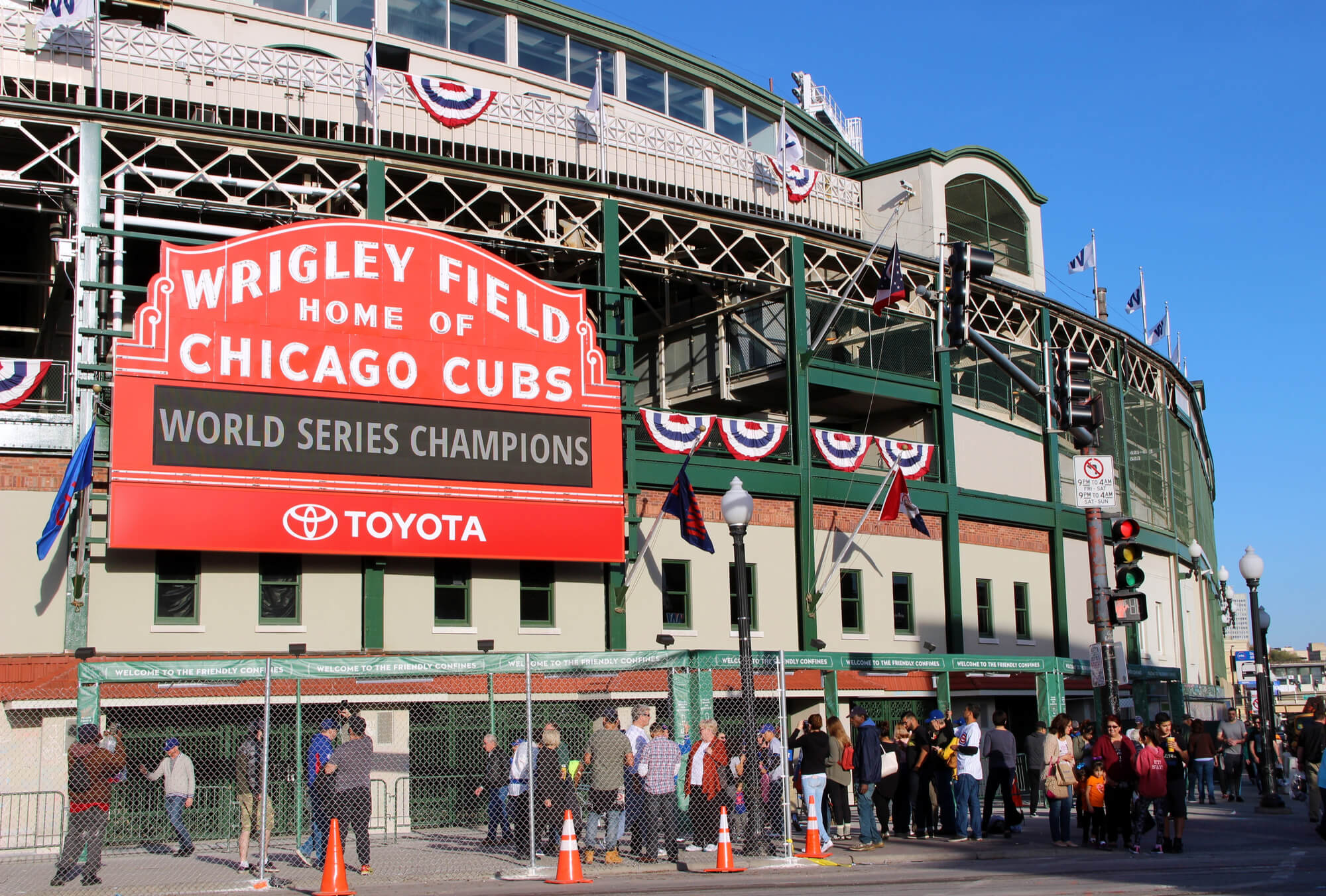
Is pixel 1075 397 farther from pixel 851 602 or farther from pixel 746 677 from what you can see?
pixel 851 602

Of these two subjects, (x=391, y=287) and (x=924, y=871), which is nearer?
(x=924, y=871)

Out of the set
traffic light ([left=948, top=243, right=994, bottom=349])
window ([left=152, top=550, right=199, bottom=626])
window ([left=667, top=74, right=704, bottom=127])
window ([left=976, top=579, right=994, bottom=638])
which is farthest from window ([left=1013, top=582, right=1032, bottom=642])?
window ([left=152, top=550, right=199, bottom=626])

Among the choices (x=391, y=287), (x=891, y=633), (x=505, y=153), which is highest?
(x=505, y=153)

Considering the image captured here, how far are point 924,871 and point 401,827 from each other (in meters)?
9.61

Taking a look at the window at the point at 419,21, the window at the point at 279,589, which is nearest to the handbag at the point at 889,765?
the window at the point at 279,589

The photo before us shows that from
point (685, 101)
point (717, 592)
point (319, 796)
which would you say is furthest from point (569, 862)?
point (685, 101)

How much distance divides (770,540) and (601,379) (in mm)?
6106

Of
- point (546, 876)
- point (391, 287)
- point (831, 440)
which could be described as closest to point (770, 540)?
point (831, 440)

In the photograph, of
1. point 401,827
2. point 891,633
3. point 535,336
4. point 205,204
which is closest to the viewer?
point 401,827

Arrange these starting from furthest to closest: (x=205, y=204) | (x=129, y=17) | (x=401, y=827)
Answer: (x=129, y=17) < (x=205, y=204) < (x=401, y=827)

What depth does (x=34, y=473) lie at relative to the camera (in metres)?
23.7

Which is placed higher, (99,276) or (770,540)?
(99,276)

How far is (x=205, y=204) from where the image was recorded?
83.8 feet

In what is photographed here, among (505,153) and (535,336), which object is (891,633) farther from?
(505,153)
